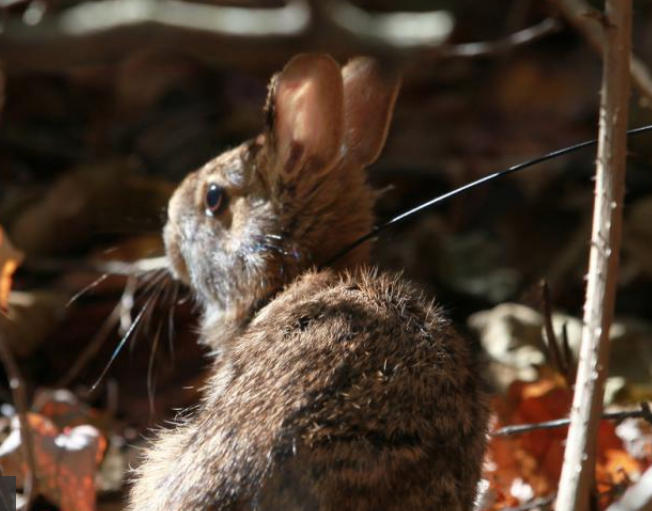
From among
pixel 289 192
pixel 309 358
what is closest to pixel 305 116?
pixel 289 192

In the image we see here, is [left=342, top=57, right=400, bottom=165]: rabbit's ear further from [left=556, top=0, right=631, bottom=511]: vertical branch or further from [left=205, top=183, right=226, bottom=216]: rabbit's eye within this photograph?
[left=556, top=0, right=631, bottom=511]: vertical branch

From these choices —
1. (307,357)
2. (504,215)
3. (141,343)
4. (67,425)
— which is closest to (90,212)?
(141,343)

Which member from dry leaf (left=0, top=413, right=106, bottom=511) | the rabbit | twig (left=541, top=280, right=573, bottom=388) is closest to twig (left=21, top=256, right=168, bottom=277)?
the rabbit

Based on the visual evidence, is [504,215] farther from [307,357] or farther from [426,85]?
[307,357]

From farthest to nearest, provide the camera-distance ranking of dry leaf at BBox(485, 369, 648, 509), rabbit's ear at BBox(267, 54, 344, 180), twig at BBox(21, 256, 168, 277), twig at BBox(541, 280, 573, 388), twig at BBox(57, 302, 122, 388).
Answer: twig at BBox(57, 302, 122, 388) → twig at BBox(21, 256, 168, 277) → dry leaf at BBox(485, 369, 648, 509) → rabbit's ear at BBox(267, 54, 344, 180) → twig at BBox(541, 280, 573, 388)

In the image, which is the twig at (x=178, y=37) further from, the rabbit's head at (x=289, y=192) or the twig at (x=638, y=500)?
the twig at (x=638, y=500)

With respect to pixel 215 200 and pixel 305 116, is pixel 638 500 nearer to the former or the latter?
pixel 305 116
